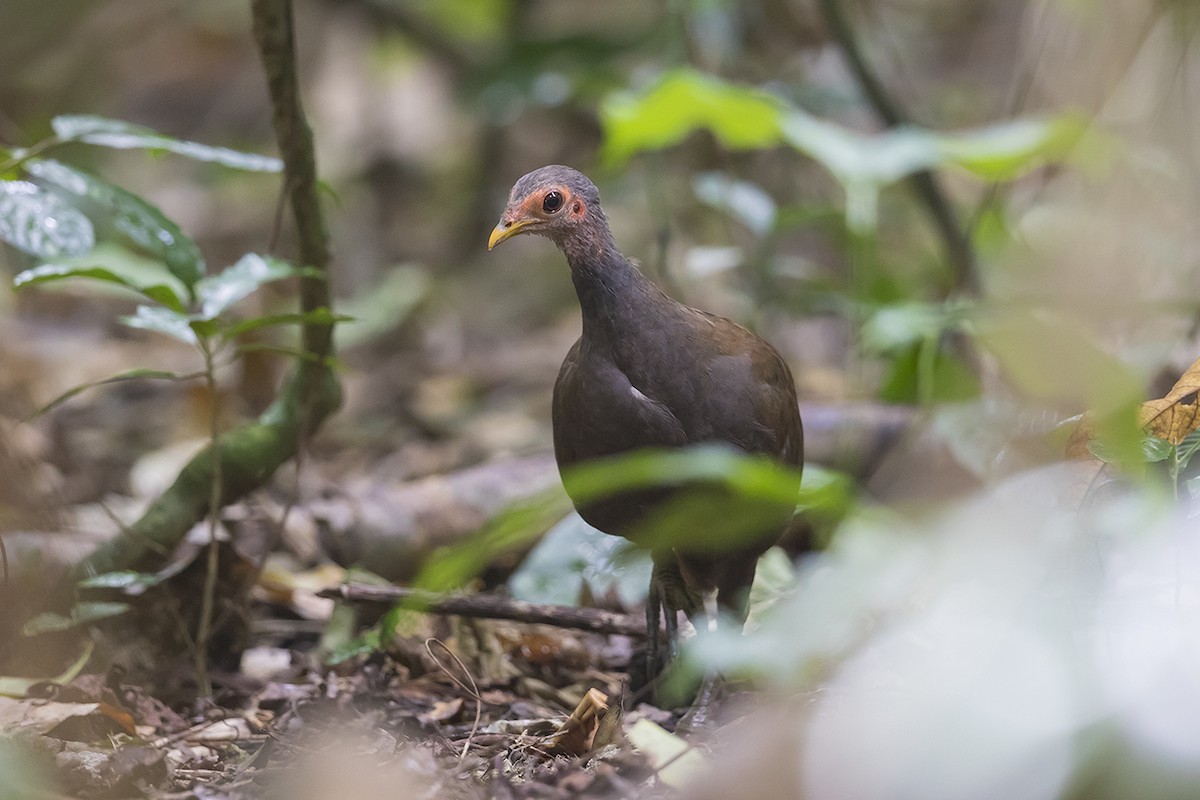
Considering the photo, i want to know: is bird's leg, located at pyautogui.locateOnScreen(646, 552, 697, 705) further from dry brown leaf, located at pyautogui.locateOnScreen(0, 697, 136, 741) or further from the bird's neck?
dry brown leaf, located at pyautogui.locateOnScreen(0, 697, 136, 741)

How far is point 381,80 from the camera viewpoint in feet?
29.3

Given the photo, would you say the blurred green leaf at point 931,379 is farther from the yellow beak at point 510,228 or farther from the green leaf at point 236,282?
the green leaf at point 236,282

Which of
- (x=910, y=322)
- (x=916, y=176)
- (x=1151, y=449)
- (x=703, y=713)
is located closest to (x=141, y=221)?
(x=703, y=713)

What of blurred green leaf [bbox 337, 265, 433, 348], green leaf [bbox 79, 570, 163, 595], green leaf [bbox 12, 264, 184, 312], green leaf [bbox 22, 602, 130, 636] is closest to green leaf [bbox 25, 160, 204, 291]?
green leaf [bbox 12, 264, 184, 312]

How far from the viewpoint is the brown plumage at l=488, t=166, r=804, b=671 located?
9.57ft

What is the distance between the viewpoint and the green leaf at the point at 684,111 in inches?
178

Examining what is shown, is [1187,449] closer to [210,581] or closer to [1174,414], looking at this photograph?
[1174,414]

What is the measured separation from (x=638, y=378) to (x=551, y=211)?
0.53m

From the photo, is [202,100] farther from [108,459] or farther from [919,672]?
[919,672]

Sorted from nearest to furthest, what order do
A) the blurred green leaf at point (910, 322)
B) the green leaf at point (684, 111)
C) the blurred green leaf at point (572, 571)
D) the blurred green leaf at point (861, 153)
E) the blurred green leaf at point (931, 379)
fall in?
the blurred green leaf at point (572, 571)
the blurred green leaf at point (910, 322)
the green leaf at point (684, 111)
the blurred green leaf at point (861, 153)
the blurred green leaf at point (931, 379)

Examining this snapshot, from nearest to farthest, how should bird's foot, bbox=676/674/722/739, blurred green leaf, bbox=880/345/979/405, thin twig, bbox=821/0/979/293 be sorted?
1. bird's foot, bbox=676/674/722/739
2. blurred green leaf, bbox=880/345/979/405
3. thin twig, bbox=821/0/979/293

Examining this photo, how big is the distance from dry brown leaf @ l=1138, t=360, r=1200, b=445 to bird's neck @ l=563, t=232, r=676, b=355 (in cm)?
121

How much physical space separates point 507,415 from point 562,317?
2.16 m

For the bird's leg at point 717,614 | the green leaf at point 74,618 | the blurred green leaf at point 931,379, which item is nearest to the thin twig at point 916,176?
the blurred green leaf at point 931,379
